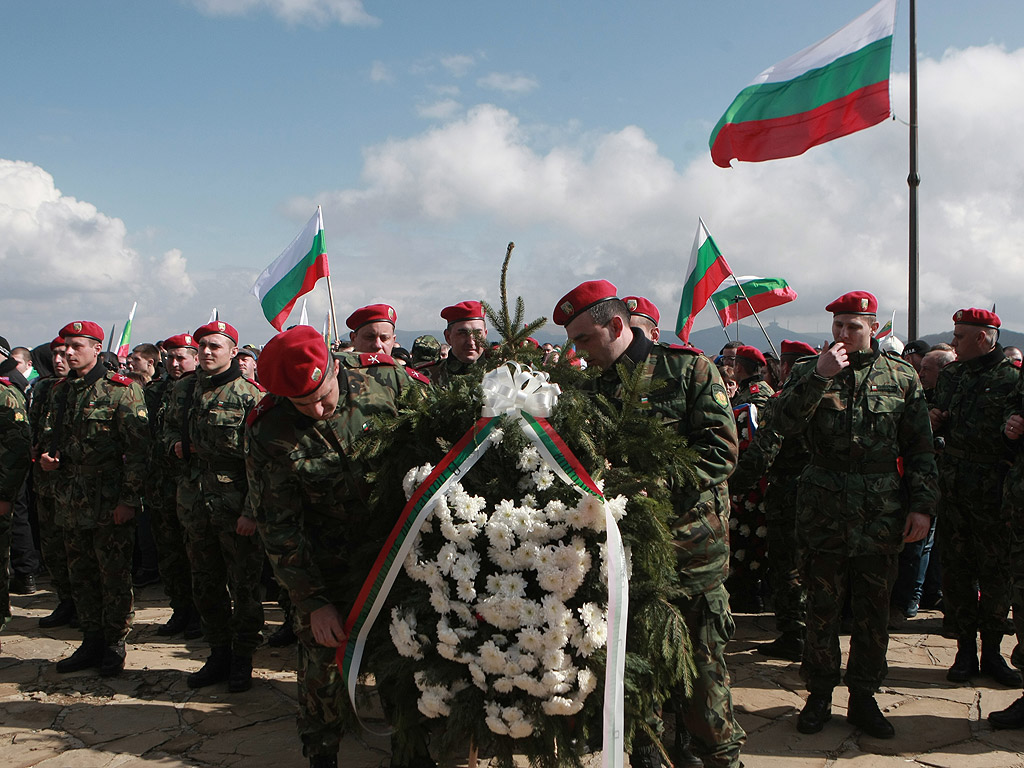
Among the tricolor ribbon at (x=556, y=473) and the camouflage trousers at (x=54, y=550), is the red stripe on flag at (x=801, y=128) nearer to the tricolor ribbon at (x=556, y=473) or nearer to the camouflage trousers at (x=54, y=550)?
the tricolor ribbon at (x=556, y=473)

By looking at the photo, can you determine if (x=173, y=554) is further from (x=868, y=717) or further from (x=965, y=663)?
(x=965, y=663)

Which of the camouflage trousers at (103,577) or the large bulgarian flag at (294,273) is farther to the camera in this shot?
the large bulgarian flag at (294,273)

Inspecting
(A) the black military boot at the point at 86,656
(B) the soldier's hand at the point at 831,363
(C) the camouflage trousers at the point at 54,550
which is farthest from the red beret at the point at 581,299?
(C) the camouflage trousers at the point at 54,550

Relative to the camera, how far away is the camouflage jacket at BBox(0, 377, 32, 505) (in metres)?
6.02

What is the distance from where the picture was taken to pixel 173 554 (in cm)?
686

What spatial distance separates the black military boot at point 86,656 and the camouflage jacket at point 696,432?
4537mm

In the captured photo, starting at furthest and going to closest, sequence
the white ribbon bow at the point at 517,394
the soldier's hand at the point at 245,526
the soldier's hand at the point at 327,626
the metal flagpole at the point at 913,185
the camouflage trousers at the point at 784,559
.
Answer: the metal flagpole at the point at 913,185
the camouflage trousers at the point at 784,559
the soldier's hand at the point at 245,526
the soldier's hand at the point at 327,626
the white ribbon bow at the point at 517,394

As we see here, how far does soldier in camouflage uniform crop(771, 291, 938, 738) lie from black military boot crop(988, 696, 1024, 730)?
649mm

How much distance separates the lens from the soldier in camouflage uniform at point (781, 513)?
567 centimetres

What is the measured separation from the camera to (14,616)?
7.39 meters

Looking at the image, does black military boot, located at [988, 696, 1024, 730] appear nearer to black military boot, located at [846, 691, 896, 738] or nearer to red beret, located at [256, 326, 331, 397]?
black military boot, located at [846, 691, 896, 738]

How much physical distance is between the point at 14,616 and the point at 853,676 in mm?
7322

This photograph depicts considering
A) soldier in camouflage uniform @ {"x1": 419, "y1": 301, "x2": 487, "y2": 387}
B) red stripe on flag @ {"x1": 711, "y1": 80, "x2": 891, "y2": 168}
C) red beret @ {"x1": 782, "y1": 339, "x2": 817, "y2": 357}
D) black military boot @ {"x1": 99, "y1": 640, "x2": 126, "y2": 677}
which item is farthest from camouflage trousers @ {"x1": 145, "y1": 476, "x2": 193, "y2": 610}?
red stripe on flag @ {"x1": 711, "y1": 80, "x2": 891, "y2": 168}

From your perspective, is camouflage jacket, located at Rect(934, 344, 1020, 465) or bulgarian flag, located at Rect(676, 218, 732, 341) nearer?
camouflage jacket, located at Rect(934, 344, 1020, 465)
